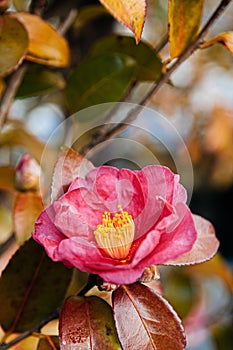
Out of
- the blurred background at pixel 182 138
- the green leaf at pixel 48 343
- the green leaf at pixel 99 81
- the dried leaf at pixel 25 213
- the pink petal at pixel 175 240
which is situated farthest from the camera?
the blurred background at pixel 182 138

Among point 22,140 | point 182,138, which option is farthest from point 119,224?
point 182,138

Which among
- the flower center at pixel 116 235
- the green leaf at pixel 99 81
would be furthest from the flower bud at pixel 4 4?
the flower center at pixel 116 235

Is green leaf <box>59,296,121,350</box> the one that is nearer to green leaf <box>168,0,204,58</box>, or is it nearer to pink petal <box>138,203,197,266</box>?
pink petal <box>138,203,197,266</box>

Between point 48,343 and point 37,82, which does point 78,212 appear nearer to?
point 48,343

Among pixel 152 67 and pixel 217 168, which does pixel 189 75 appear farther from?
pixel 152 67

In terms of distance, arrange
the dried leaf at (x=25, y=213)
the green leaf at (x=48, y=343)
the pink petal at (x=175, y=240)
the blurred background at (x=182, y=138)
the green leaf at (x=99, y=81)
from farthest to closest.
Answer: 1. the blurred background at (x=182, y=138)
2. the green leaf at (x=99, y=81)
3. the dried leaf at (x=25, y=213)
4. the green leaf at (x=48, y=343)
5. the pink petal at (x=175, y=240)

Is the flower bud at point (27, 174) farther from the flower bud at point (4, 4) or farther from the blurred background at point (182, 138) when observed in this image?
the flower bud at point (4, 4)

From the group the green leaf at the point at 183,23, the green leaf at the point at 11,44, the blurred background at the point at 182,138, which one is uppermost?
the green leaf at the point at 183,23
